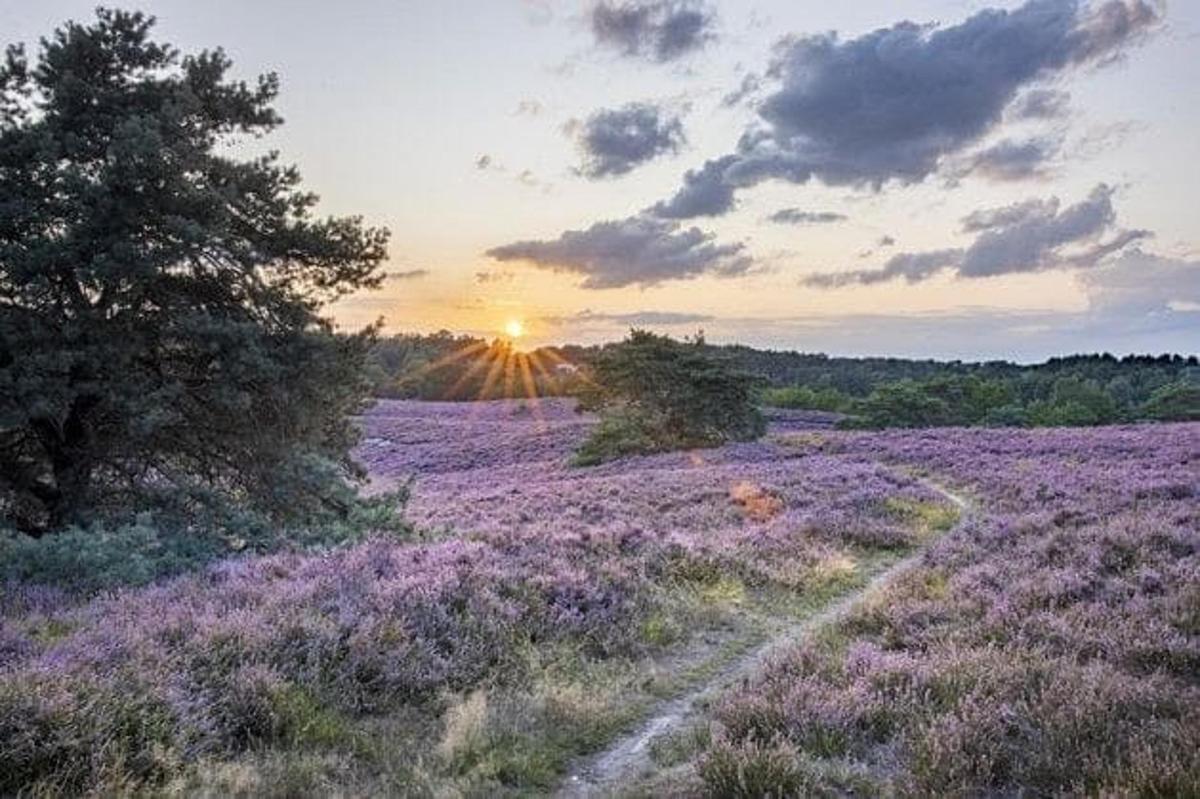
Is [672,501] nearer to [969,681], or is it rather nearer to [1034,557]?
[1034,557]

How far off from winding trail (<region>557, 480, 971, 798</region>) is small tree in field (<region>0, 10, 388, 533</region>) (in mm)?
8531

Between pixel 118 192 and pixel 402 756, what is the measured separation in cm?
1056

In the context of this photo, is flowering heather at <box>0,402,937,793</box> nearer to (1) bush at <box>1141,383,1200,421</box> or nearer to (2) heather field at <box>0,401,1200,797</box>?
(2) heather field at <box>0,401,1200,797</box>

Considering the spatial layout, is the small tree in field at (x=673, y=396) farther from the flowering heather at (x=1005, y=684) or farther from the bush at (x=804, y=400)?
the bush at (x=804, y=400)

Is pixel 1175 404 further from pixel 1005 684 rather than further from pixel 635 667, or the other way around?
pixel 1005 684

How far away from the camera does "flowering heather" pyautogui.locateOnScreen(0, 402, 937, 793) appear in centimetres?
580

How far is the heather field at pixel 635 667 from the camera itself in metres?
5.74

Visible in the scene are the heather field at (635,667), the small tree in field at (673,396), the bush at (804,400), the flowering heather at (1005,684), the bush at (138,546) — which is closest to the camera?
the flowering heather at (1005,684)

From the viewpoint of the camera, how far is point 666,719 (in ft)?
26.5

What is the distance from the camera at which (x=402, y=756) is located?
22.0 ft

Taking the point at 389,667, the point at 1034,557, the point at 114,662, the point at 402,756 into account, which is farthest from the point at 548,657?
the point at 1034,557

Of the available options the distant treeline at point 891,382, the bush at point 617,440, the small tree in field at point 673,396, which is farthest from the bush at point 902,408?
the bush at point 617,440

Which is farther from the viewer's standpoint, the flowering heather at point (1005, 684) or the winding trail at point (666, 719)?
the winding trail at point (666, 719)

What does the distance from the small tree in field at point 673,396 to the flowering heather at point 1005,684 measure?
30.5 metres
